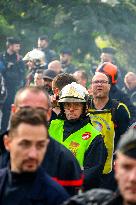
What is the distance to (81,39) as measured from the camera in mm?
20875

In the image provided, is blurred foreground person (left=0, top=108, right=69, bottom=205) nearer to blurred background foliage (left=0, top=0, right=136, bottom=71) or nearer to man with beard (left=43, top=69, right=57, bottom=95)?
man with beard (left=43, top=69, right=57, bottom=95)

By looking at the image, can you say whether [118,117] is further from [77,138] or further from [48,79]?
[48,79]

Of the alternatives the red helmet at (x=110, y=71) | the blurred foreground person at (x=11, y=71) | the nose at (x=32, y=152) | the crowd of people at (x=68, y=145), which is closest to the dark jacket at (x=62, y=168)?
the crowd of people at (x=68, y=145)

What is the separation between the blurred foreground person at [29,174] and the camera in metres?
4.63

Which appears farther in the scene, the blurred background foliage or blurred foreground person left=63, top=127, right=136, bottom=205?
the blurred background foliage

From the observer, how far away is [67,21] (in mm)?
20359

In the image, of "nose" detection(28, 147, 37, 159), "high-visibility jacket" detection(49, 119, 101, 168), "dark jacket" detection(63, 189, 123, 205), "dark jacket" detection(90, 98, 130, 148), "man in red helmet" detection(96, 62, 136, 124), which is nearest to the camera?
"dark jacket" detection(63, 189, 123, 205)

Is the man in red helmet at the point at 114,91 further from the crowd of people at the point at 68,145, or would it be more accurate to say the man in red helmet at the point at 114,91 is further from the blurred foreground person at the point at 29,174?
the blurred foreground person at the point at 29,174

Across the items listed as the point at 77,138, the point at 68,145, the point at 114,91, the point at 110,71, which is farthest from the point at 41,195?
the point at 110,71

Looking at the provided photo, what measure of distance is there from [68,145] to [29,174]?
2.78 m

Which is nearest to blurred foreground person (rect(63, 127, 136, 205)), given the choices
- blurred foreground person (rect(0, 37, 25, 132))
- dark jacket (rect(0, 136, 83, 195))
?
dark jacket (rect(0, 136, 83, 195))

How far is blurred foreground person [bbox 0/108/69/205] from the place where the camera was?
4629 millimetres

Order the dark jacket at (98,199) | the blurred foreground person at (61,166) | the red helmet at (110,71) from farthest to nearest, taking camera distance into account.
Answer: the red helmet at (110,71) < the blurred foreground person at (61,166) < the dark jacket at (98,199)

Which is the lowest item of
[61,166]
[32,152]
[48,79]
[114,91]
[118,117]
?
[61,166]
